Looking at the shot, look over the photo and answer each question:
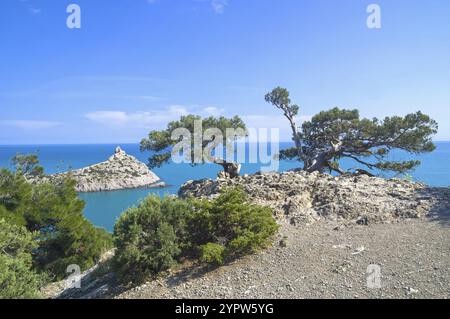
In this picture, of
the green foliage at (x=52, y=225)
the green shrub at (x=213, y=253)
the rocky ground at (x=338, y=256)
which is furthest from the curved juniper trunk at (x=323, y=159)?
the green shrub at (x=213, y=253)

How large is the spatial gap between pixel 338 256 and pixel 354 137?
14.2m

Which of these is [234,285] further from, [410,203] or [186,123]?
[186,123]

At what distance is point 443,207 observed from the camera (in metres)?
10.8

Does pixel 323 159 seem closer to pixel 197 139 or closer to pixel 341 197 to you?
pixel 197 139

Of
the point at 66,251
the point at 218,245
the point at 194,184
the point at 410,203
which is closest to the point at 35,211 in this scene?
the point at 66,251

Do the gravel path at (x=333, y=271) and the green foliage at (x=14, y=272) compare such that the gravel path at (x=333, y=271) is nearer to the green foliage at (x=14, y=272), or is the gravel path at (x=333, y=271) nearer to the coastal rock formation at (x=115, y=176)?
the green foliage at (x=14, y=272)

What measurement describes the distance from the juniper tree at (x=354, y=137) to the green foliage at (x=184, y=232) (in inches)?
466

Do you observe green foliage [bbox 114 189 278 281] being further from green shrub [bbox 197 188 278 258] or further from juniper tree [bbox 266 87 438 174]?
juniper tree [bbox 266 87 438 174]

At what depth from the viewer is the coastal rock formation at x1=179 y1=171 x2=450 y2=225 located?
10.8 metres

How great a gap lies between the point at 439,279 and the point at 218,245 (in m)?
4.58

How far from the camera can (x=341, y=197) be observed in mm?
12000

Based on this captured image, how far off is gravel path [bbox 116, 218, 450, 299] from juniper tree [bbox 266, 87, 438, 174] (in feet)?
36.2

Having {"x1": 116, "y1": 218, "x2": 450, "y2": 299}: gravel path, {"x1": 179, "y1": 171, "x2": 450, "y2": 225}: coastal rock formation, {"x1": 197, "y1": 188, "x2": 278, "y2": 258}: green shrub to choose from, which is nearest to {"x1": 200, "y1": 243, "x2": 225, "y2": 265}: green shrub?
{"x1": 116, "y1": 218, "x2": 450, "y2": 299}: gravel path
